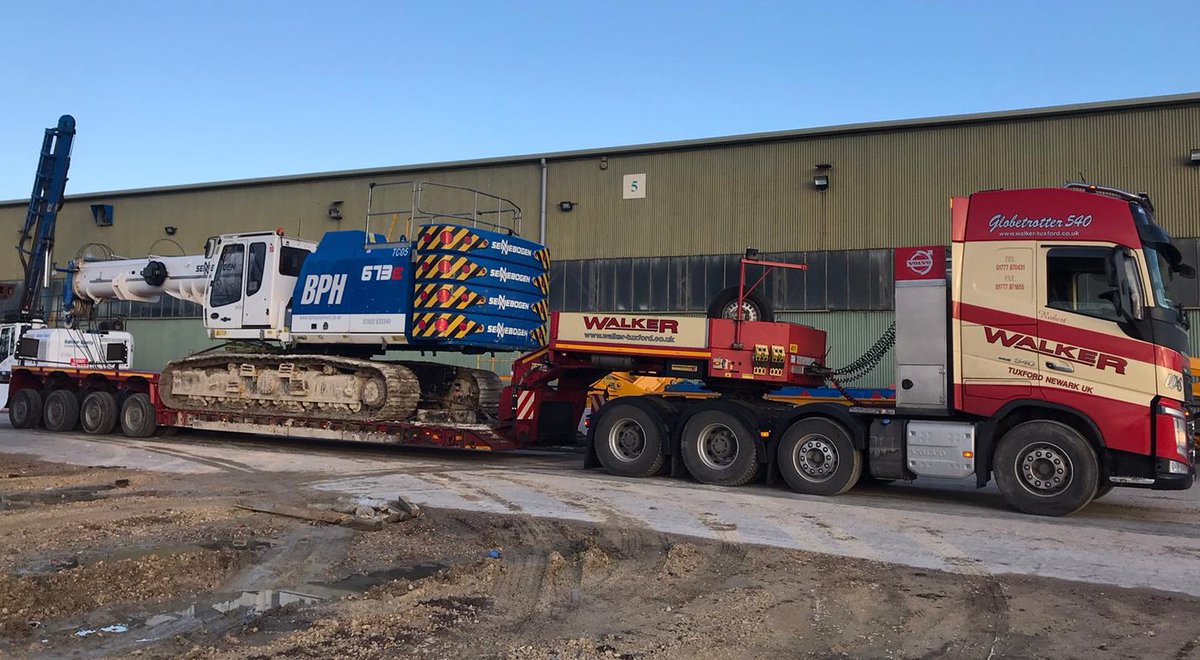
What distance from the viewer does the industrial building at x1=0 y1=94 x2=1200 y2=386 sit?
74.4 feet

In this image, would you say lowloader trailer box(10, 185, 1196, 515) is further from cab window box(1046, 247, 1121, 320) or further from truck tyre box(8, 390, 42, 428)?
truck tyre box(8, 390, 42, 428)

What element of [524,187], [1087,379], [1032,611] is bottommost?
[1032,611]

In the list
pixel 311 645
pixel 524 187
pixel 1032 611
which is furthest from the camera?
pixel 524 187

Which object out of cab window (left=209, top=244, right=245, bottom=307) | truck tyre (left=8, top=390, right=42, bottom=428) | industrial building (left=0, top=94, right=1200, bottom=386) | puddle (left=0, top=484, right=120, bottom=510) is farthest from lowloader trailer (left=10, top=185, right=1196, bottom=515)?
truck tyre (left=8, top=390, right=42, bottom=428)

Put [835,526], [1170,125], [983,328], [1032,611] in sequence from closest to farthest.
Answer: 1. [1032,611]
2. [835,526]
3. [983,328]
4. [1170,125]

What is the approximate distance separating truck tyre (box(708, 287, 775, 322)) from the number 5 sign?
14818mm

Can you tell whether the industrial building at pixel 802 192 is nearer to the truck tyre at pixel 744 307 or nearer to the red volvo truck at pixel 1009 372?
the truck tyre at pixel 744 307

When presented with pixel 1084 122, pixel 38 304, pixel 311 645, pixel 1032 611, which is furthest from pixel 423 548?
pixel 1084 122

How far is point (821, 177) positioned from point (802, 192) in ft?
2.39

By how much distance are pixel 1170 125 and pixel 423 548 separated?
2262 centimetres

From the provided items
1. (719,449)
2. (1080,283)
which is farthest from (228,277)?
(1080,283)

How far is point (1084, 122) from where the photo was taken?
23078 mm

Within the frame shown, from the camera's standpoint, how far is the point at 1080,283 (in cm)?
977

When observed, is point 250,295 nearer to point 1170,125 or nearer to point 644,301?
point 644,301
